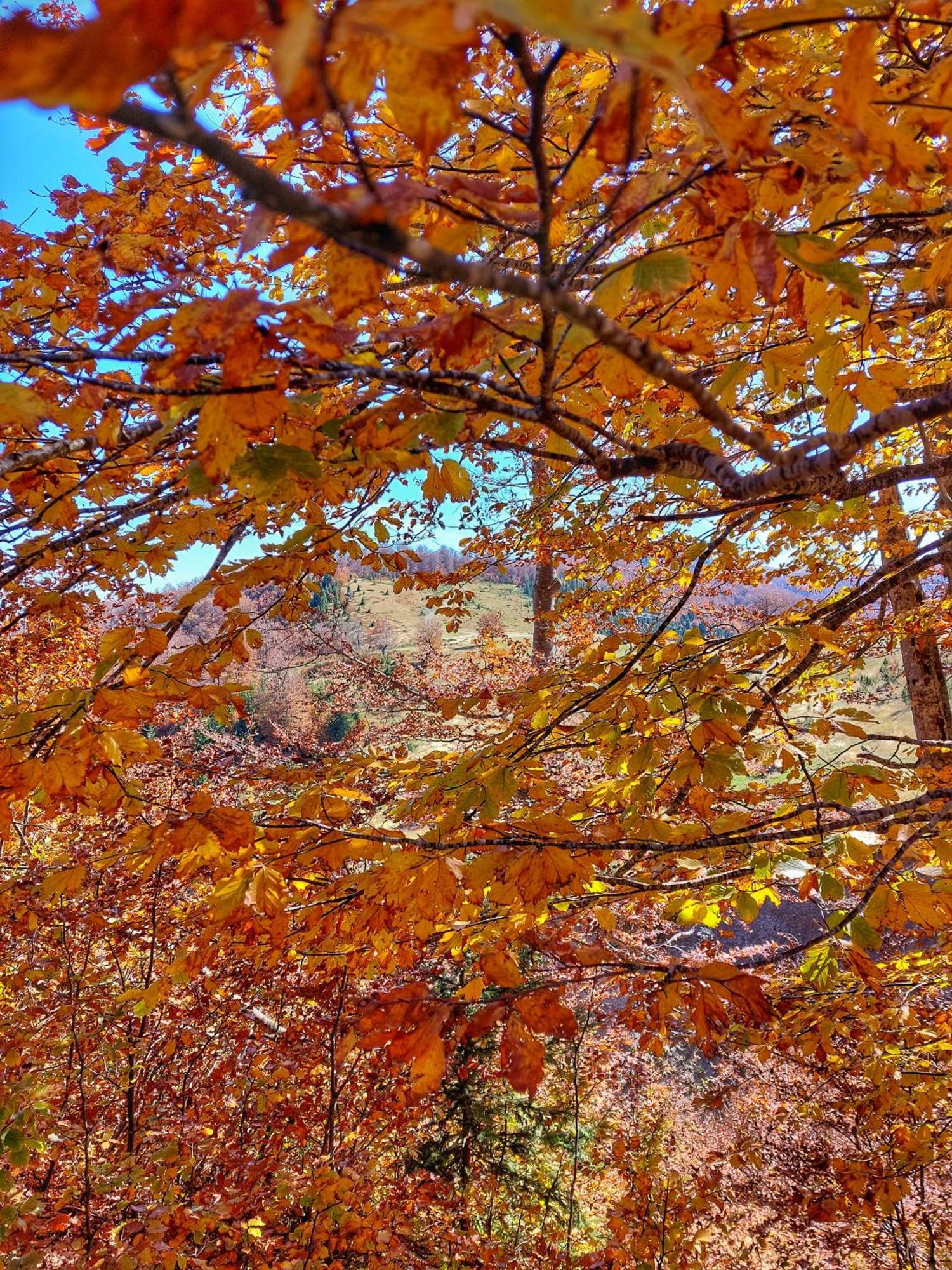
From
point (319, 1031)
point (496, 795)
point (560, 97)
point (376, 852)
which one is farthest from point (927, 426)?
point (319, 1031)

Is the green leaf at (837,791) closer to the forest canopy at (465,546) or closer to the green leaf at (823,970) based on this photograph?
the forest canopy at (465,546)

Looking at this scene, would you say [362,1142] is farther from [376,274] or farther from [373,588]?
[373,588]

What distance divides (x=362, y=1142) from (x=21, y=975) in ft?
11.6

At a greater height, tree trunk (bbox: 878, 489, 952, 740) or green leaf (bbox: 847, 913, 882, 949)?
tree trunk (bbox: 878, 489, 952, 740)

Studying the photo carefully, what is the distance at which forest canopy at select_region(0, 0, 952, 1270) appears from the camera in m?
0.73

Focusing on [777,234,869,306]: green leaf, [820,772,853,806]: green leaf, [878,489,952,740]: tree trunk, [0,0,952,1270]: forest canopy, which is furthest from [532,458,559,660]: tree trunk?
[777,234,869,306]: green leaf

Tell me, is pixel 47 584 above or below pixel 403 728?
A: above

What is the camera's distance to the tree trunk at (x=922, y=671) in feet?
18.6

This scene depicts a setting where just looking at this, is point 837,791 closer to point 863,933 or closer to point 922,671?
point 863,933

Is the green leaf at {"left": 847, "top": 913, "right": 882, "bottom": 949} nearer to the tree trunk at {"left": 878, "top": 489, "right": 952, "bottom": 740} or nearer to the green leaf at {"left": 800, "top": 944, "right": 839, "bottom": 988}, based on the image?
the green leaf at {"left": 800, "top": 944, "right": 839, "bottom": 988}

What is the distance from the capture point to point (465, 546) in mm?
6504

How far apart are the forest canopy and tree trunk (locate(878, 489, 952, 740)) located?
0.05 m

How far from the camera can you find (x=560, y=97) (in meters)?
2.70

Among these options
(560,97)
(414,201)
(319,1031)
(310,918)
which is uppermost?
(560,97)
